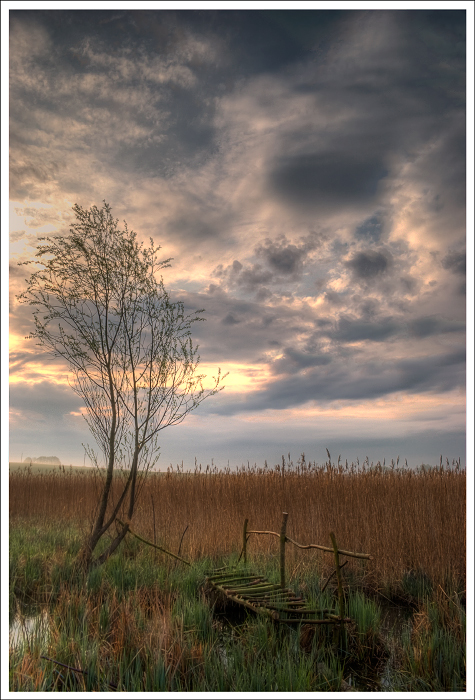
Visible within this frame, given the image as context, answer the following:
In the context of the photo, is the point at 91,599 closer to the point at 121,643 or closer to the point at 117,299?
the point at 121,643

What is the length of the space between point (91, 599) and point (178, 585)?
0.93 meters

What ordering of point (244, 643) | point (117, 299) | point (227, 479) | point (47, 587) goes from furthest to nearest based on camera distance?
point (227, 479)
point (117, 299)
point (47, 587)
point (244, 643)

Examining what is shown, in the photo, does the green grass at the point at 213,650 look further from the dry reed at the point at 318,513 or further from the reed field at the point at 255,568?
the dry reed at the point at 318,513

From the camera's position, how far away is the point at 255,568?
18.6 feet

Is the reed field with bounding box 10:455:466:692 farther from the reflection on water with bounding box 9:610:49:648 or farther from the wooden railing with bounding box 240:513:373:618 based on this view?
the wooden railing with bounding box 240:513:373:618

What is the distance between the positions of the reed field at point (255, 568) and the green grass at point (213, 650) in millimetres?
14

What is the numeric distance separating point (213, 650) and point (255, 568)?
228 centimetres

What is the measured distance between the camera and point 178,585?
5.17 meters

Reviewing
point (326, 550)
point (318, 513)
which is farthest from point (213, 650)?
point (318, 513)

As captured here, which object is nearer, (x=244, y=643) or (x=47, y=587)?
(x=244, y=643)

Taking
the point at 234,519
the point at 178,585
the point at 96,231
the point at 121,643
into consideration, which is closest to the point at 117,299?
the point at 96,231

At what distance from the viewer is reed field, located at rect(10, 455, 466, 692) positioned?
3.21 m

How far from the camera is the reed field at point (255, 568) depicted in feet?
10.5

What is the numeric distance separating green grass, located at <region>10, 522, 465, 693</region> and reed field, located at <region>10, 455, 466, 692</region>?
14mm
